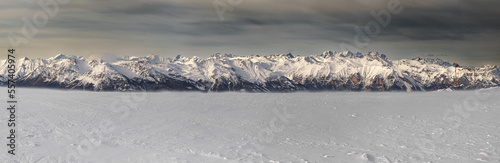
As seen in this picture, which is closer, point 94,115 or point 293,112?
point 94,115

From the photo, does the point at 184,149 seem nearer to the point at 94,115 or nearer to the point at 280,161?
the point at 280,161

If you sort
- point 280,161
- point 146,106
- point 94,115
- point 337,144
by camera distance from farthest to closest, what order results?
point 146,106, point 94,115, point 337,144, point 280,161

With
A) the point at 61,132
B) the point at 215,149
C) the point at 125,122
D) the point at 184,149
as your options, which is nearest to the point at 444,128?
the point at 215,149

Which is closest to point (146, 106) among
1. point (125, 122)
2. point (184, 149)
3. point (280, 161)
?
point (125, 122)

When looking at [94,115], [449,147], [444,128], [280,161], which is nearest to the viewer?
[280,161]

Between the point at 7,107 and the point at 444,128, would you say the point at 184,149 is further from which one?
the point at 7,107

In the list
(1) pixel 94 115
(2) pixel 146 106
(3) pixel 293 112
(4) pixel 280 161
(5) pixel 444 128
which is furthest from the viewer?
(2) pixel 146 106
